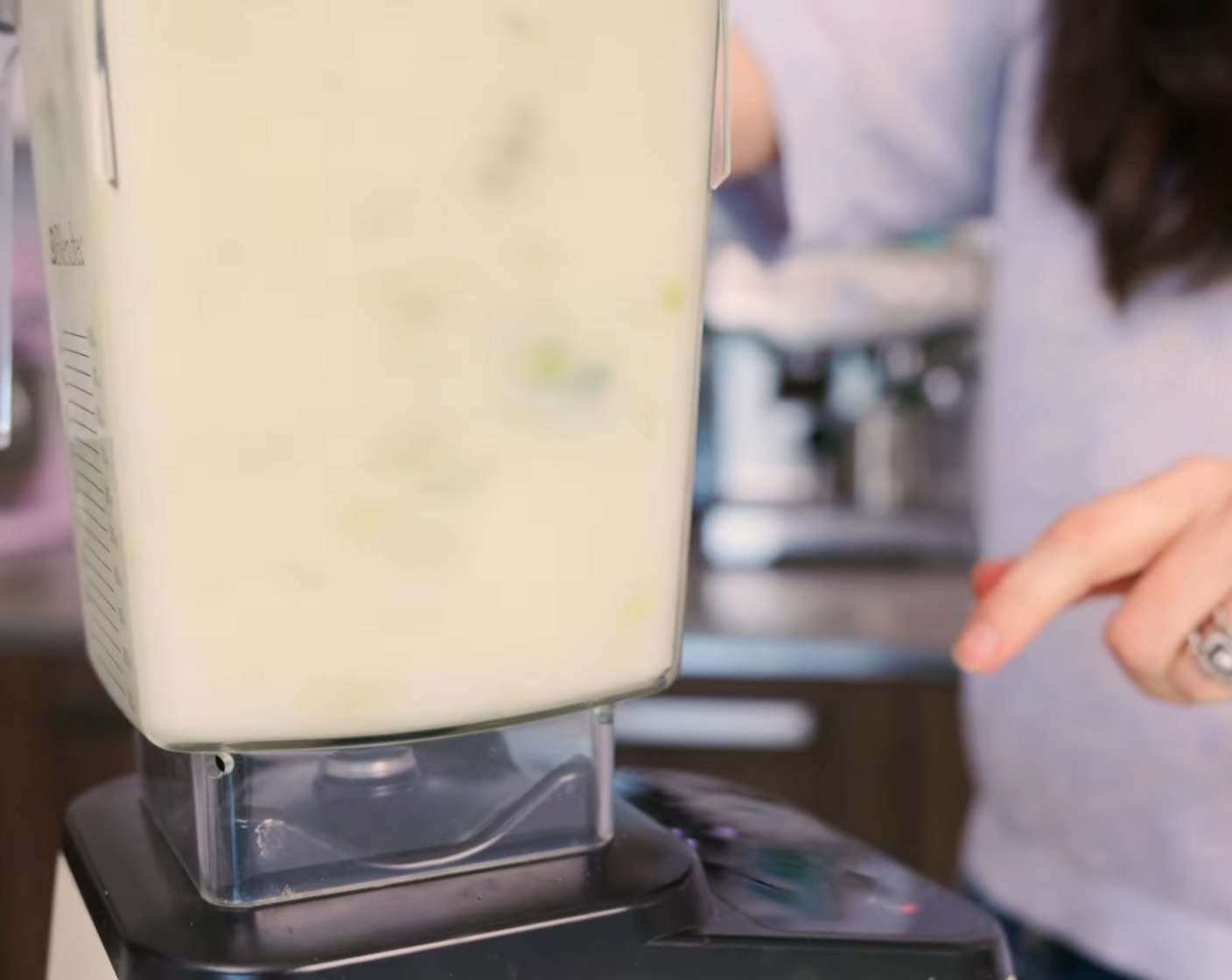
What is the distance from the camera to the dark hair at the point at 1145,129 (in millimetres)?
683

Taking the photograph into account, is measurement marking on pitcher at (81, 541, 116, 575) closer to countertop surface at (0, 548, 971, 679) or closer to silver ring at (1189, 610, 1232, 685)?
silver ring at (1189, 610, 1232, 685)

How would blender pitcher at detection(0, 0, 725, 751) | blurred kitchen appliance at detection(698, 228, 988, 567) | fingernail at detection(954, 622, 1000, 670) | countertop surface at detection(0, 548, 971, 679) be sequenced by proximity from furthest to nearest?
blurred kitchen appliance at detection(698, 228, 988, 567) → countertop surface at detection(0, 548, 971, 679) → fingernail at detection(954, 622, 1000, 670) → blender pitcher at detection(0, 0, 725, 751)

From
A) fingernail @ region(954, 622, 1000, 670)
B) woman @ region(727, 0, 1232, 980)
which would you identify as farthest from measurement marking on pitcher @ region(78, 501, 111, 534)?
woman @ region(727, 0, 1232, 980)

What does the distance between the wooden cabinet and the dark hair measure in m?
0.58

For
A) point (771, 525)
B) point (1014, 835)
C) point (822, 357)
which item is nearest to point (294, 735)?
point (1014, 835)

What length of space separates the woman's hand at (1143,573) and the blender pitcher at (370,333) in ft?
0.38

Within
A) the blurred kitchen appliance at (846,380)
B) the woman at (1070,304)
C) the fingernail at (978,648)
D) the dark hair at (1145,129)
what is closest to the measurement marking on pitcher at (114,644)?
the fingernail at (978,648)

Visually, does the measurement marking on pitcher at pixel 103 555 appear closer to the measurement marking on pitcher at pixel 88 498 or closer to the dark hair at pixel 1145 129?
the measurement marking on pitcher at pixel 88 498

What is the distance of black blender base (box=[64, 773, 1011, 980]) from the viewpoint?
0.34m

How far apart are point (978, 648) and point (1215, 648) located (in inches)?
3.0

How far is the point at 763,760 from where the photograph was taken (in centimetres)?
125

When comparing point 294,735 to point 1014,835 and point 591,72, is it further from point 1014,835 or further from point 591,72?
point 1014,835

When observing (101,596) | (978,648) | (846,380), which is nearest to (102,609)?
(101,596)

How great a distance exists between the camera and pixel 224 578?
0.32 m
